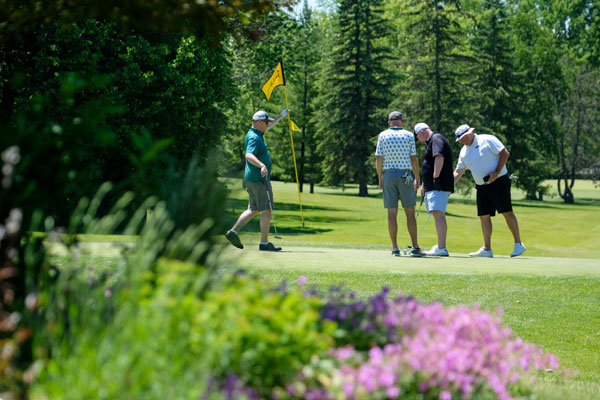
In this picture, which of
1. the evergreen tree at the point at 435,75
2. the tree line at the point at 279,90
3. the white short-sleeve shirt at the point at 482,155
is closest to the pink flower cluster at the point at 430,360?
the tree line at the point at 279,90

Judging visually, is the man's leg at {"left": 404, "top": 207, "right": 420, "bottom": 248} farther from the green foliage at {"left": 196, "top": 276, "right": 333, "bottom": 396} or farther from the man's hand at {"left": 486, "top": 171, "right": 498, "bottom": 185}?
the green foliage at {"left": 196, "top": 276, "right": 333, "bottom": 396}

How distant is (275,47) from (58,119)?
526 inches

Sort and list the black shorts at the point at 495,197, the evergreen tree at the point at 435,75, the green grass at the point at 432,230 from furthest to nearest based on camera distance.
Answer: the evergreen tree at the point at 435,75 < the green grass at the point at 432,230 < the black shorts at the point at 495,197

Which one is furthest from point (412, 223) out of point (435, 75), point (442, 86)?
point (442, 86)

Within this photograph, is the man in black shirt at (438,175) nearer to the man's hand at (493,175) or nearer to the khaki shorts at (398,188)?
the khaki shorts at (398,188)

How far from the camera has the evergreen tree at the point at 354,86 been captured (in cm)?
5506

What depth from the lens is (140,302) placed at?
11.5 ft

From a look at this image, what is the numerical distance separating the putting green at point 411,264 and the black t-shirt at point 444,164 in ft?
4.16

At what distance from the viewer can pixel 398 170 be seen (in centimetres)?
1166

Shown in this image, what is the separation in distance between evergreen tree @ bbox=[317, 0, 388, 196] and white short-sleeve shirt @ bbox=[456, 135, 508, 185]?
1682 inches

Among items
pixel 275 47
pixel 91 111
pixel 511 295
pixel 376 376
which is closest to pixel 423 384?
pixel 376 376

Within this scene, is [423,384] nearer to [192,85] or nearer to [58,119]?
[58,119]

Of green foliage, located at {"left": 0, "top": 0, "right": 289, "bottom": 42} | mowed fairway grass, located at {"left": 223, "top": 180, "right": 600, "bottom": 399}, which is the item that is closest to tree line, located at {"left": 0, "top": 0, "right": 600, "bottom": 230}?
green foliage, located at {"left": 0, "top": 0, "right": 289, "bottom": 42}

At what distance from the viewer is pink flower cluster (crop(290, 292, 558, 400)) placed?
3.34 metres
